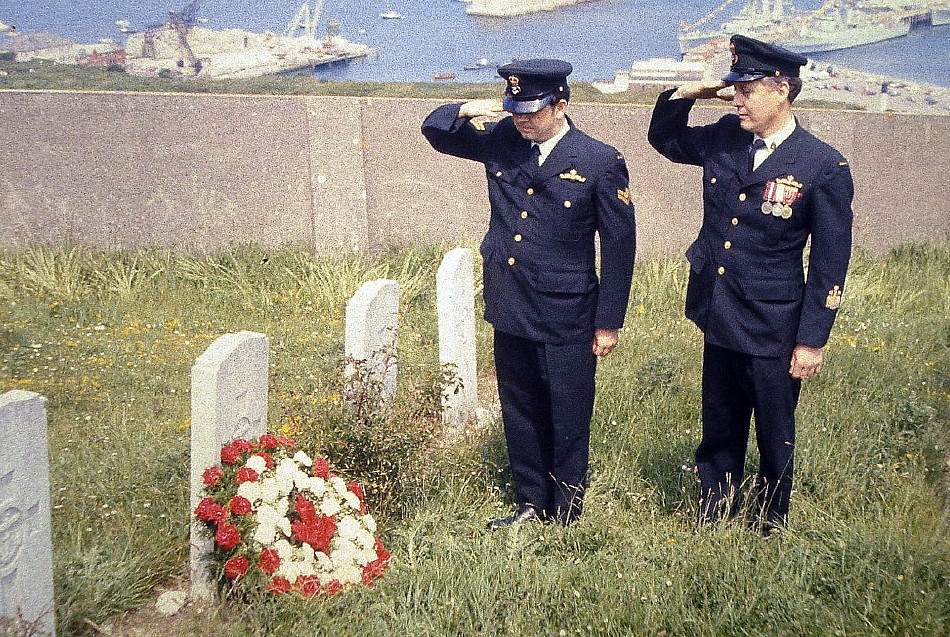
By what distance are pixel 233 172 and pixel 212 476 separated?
17.3 ft

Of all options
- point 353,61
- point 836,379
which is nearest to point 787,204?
point 836,379

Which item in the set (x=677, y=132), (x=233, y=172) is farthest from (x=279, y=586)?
(x=233, y=172)

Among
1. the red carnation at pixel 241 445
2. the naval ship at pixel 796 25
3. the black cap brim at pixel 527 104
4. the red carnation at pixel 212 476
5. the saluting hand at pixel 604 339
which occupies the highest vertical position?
the naval ship at pixel 796 25

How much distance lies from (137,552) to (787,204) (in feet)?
8.14

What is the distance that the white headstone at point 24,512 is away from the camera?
251 cm

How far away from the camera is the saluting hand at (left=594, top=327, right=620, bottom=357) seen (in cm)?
357

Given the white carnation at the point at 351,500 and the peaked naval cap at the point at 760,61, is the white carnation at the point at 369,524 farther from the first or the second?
the peaked naval cap at the point at 760,61

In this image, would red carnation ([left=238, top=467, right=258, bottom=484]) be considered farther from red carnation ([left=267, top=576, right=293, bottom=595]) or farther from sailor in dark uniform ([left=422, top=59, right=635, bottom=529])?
sailor in dark uniform ([left=422, top=59, right=635, bottom=529])

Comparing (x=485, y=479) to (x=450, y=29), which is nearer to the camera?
(x=485, y=479)

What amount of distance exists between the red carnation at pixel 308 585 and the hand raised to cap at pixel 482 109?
1.74 m

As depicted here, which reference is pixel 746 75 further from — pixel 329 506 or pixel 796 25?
pixel 796 25

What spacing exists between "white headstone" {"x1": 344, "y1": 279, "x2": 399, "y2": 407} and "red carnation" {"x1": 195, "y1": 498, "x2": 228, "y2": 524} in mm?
839

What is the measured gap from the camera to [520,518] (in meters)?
3.76

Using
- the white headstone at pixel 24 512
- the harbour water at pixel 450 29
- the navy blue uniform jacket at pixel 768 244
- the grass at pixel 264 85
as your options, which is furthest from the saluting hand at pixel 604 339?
the harbour water at pixel 450 29
